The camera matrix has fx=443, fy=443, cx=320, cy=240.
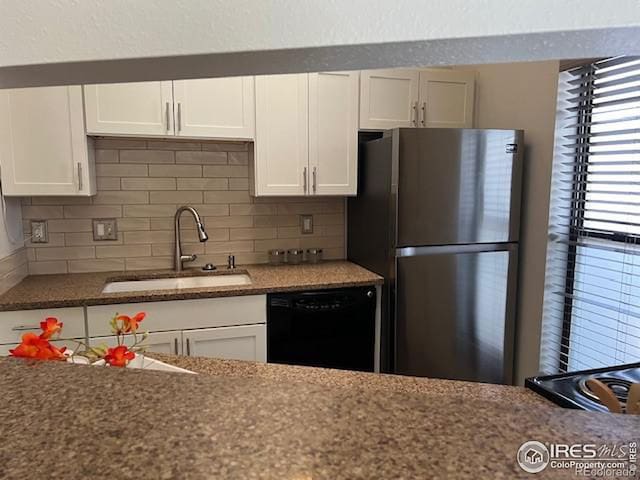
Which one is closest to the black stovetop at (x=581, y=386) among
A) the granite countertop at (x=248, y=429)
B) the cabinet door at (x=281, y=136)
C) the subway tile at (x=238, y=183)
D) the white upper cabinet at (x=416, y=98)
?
the granite countertop at (x=248, y=429)

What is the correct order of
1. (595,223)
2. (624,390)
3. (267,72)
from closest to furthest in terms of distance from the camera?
(267,72)
(624,390)
(595,223)

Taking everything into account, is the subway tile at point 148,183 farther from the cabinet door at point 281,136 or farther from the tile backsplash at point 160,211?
the cabinet door at point 281,136

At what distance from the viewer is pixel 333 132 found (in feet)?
8.45

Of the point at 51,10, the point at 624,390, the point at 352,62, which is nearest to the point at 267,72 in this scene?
the point at 352,62

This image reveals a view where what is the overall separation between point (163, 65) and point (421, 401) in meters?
0.54

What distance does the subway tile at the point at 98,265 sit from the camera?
256 cm

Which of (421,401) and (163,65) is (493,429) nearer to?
(421,401)

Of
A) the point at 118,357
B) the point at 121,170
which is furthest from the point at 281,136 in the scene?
the point at 118,357

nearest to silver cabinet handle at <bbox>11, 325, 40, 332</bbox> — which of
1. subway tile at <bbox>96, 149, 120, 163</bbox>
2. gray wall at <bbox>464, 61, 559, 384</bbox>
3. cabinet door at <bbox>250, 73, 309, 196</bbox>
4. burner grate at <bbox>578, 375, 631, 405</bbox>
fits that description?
subway tile at <bbox>96, 149, 120, 163</bbox>

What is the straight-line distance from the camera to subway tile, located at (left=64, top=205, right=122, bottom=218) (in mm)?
2518

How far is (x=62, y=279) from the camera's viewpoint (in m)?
2.40

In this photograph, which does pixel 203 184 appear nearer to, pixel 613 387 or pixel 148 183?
pixel 148 183

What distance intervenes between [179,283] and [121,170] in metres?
0.73

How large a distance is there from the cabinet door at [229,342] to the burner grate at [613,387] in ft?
4.97
